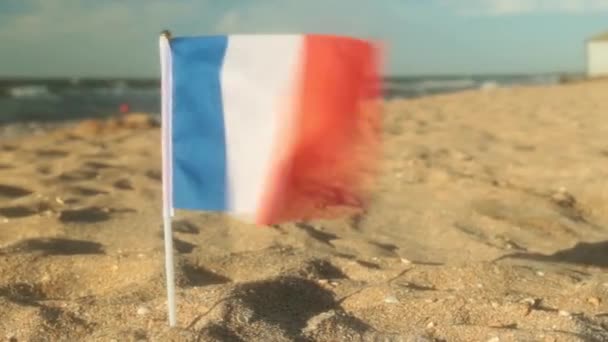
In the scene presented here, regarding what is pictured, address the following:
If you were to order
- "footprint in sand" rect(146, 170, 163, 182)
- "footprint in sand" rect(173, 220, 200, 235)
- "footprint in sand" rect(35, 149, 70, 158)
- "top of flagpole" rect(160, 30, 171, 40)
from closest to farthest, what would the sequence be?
"top of flagpole" rect(160, 30, 171, 40)
"footprint in sand" rect(173, 220, 200, 235)
"footprint in sand" rect(146, 170, 163, 182)
"footprint in sand" rect(35, 149, 70, 158)

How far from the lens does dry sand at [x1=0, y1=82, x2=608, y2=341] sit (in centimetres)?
320

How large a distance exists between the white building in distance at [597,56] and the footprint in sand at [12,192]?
3438 centimetres

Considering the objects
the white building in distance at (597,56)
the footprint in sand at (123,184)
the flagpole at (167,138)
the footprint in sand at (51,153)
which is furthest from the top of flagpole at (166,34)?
the white building in distance at (597,56)

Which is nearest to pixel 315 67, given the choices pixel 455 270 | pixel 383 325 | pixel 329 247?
pixel 383 325

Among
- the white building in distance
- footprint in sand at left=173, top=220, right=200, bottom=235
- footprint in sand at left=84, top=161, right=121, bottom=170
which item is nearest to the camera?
footprint in sand at left=173, top=220, right=200, bottom=235

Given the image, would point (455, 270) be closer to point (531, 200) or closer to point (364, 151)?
point (364, 151)

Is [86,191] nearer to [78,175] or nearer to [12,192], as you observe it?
[12,192]

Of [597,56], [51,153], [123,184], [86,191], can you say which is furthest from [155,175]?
[597,56]

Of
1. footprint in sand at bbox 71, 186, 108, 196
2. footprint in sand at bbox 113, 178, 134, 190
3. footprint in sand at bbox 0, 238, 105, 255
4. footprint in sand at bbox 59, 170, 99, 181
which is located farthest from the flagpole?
footprint in sand at bbox 59, 170, 99, 181

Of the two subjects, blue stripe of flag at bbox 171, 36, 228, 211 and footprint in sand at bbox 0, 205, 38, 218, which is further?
footprint in sand at bbox 0, 205, 38, 218

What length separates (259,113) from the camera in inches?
118

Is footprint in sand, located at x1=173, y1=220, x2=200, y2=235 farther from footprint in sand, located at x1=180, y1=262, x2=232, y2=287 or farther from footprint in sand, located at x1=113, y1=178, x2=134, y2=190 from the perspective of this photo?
footprint in sand, located at x1=113, y1=178, x2=134, y2=190

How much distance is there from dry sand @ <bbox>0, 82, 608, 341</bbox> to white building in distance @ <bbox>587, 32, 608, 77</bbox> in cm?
3109

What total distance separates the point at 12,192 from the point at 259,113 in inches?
137
